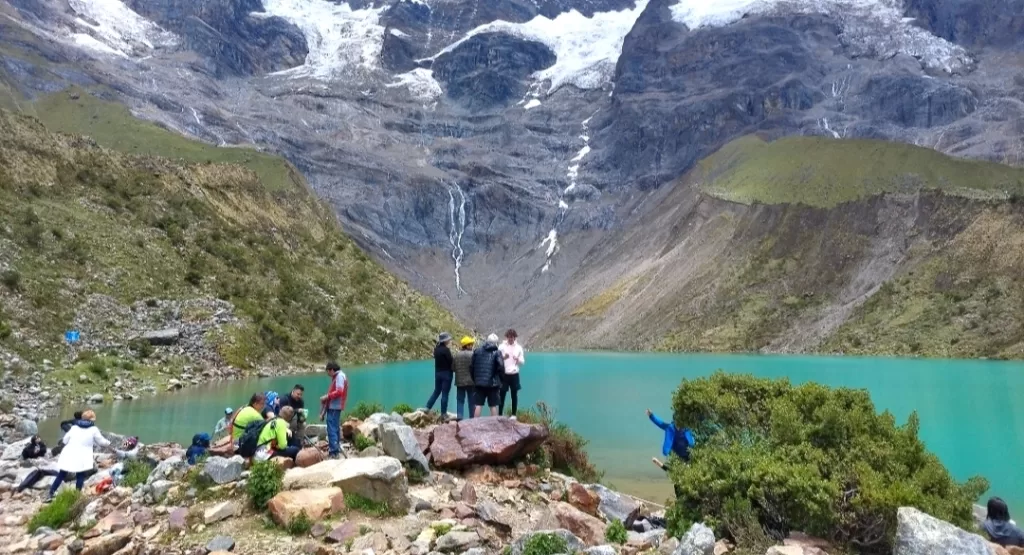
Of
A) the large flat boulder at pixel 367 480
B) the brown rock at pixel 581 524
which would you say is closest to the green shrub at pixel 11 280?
the large flat boulder at pixel 367 480

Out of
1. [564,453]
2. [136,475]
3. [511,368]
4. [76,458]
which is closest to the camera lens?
[136,475]

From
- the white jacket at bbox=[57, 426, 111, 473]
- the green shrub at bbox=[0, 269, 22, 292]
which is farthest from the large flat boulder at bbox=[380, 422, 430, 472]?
the green shrub at bbox=[0, 269, 22, 292]

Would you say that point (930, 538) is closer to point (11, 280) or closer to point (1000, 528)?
point (1000, 528)

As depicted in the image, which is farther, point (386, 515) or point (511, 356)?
point (511, 356)

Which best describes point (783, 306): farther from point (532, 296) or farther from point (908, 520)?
point (908, 520)

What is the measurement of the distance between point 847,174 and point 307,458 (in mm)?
148037

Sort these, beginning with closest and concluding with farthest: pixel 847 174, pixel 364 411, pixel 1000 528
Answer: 1. pixel 1000 528
2. pixel 364 411
3. pixel 847 174

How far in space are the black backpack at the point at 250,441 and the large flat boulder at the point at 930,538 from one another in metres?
10.6

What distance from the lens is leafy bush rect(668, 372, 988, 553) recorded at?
1091 cm

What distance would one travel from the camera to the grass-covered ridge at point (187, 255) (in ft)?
146

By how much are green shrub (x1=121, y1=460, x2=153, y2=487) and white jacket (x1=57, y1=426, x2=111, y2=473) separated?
978mm

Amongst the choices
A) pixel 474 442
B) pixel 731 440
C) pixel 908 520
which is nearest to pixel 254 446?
pixel 474 442

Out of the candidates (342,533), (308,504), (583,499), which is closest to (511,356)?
(583,499)

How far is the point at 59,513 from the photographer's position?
12.4 meters
